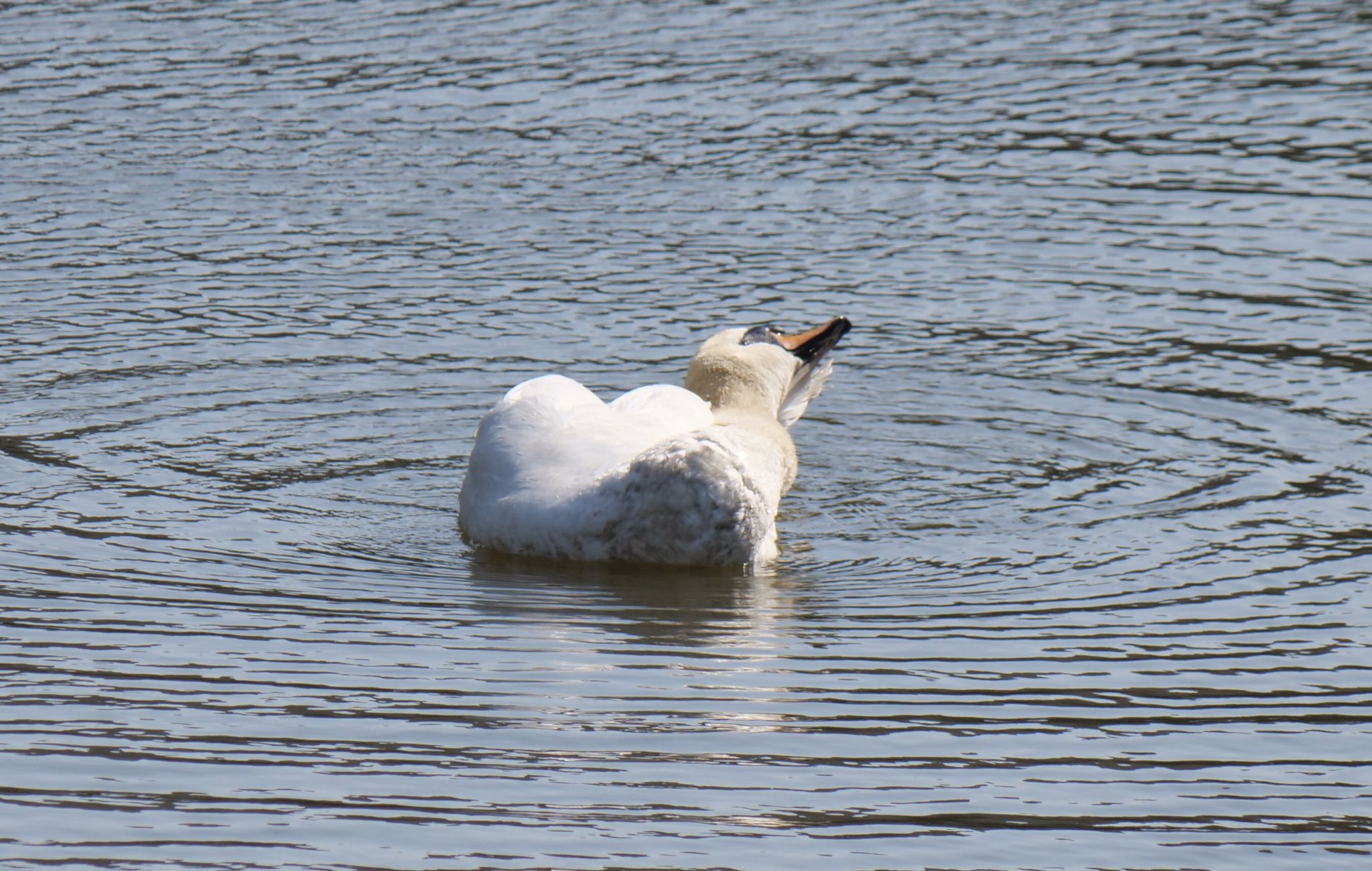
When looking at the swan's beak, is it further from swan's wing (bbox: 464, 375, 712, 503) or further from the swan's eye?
swan's wing (bbox: 464, 375, 712, 503)

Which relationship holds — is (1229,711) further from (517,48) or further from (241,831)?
(517,48)

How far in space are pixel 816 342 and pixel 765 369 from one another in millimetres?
378

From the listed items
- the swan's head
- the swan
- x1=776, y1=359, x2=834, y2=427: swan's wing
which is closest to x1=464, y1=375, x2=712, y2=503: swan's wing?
the swan

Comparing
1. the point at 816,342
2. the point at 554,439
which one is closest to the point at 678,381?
the point at 816,342

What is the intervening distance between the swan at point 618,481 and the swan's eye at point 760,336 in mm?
1160

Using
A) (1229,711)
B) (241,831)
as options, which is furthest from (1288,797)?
(241,831)

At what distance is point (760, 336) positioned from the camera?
10867 mm

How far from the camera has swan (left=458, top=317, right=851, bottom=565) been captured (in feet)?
27.5

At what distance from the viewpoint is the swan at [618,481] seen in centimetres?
839

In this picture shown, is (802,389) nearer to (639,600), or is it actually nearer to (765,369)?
(765,369)

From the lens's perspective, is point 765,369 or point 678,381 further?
point 678,381

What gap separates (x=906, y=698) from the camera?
258 inches

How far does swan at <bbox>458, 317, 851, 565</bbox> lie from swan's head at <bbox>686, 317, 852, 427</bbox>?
0.67m

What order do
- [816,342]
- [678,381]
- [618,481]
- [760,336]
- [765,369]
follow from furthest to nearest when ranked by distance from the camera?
[678,381] → [760,336] → [816,342] → [765,369] → [618,481]
